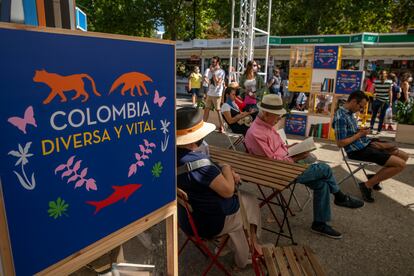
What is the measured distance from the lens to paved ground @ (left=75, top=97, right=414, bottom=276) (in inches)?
90.0

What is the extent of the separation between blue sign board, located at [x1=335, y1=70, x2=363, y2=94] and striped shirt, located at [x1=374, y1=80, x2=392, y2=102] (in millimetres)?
2110

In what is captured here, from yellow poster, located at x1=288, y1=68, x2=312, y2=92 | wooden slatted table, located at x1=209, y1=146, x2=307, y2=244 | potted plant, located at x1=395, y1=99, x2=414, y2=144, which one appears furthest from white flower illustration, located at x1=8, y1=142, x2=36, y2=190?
potted plant, located at x1=395, y1=99, x2=414, y2=144

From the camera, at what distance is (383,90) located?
812cm

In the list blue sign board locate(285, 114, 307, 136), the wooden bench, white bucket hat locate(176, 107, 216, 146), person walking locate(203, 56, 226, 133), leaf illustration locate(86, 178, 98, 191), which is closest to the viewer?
leaf illustration locate(86, 178, 98, 191)

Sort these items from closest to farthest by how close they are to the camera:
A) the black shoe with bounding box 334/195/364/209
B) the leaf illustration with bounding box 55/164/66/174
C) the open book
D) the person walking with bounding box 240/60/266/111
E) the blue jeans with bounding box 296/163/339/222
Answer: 1. the leaf illustration with bounding box 55/164/66/174
2. the blue jeans with bounding box 296/163/339/222
3. the open book
4. the black shoe with bounding box 334/195/364/209
5. the person walking with bounding box 240/60/266/111

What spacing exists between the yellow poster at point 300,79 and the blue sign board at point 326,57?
0.26 m

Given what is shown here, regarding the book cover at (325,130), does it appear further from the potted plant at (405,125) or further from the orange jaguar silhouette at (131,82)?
the orange jaguar silhouette at (131,82)

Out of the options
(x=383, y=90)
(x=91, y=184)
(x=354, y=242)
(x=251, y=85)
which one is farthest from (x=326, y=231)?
(x=383, y=90)

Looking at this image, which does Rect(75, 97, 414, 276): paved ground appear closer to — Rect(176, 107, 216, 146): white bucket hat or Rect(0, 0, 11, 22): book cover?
Rect(176, 107, 216, 146): white bucket hat

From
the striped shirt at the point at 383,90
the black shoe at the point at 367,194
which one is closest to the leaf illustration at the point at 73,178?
the black shoe at the point at 367,194

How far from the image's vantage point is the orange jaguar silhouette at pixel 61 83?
92 centimetres

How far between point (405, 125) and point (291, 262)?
615 centimetres

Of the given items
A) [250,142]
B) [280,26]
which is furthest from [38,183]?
[280,26]

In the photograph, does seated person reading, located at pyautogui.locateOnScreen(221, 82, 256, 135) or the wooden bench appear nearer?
the wooden bench
